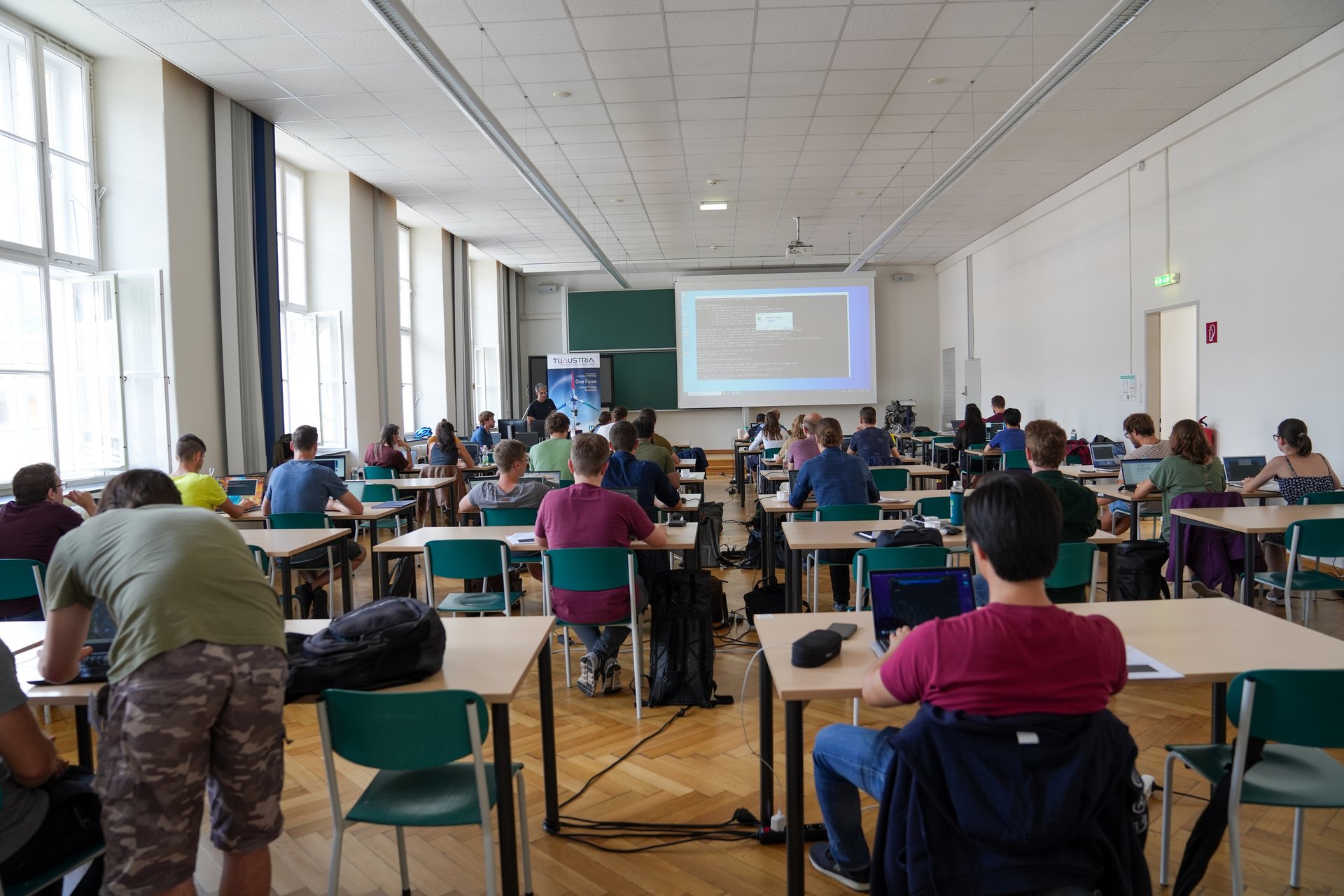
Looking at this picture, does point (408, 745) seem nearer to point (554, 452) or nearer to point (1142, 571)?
point (1142, 571)

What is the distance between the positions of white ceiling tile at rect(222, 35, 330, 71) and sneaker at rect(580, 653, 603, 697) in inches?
184

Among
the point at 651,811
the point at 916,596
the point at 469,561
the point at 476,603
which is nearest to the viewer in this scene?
the point at 916,596

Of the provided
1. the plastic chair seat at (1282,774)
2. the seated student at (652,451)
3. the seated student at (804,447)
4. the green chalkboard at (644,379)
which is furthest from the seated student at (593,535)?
the green chalkboard at (644,379)

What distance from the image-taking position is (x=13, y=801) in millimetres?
1748

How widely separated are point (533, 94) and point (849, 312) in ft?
28.0

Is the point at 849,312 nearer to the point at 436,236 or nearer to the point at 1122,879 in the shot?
the point at 436,236

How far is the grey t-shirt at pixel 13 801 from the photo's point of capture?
66.9 inches

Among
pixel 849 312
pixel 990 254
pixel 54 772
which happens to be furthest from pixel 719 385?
pixel 54 772

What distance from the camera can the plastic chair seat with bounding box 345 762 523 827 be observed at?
194 centimetres

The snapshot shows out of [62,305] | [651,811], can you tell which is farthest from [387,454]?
[651,811]

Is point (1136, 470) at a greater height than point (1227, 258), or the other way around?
point (1227, 258)

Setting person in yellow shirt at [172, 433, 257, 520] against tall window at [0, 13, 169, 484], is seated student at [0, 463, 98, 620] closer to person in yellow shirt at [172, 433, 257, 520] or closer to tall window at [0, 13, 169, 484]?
person in yellow shirt at [172, 433, 257, 520]

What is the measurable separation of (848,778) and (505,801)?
85 cm

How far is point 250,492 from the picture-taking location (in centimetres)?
590
